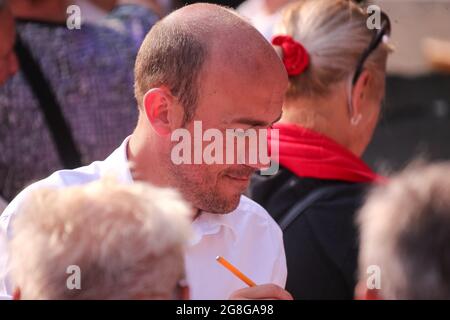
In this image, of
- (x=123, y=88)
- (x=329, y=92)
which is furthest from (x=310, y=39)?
(x=123, y=88)

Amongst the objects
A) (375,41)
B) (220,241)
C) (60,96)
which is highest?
(375,41)

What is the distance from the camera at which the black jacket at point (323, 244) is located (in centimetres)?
258

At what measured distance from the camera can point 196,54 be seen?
7.24ft

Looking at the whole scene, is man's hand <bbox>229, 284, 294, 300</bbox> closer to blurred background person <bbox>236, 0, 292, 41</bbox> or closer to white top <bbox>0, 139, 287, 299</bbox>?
white top <bbox>0, 139, 287, 299</bbox>

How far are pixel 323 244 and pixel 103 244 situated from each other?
115 centimetres

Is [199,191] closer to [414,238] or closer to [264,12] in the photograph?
[414,238]

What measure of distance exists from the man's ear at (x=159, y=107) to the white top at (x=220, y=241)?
11 cm

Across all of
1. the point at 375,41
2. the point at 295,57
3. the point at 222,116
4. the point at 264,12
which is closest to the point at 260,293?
the point at 222,116

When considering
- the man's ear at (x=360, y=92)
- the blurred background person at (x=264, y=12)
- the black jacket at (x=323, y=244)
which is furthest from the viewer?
the blurred background person at (x=264, y=12)

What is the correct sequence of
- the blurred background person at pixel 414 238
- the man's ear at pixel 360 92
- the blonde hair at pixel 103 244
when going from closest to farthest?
the blonde hair at pixel 103 244, the blurred background person at pixel 414 238, the man's ear at pixel 360 92

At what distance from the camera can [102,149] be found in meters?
2.98

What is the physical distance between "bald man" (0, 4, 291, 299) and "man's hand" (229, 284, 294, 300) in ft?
0.67

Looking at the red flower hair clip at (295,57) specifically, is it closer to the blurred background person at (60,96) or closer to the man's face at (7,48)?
the blurred background person at (60,96)

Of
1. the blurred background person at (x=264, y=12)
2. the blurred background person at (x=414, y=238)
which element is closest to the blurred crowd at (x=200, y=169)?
the blurred background person at (x=414, y=238)
